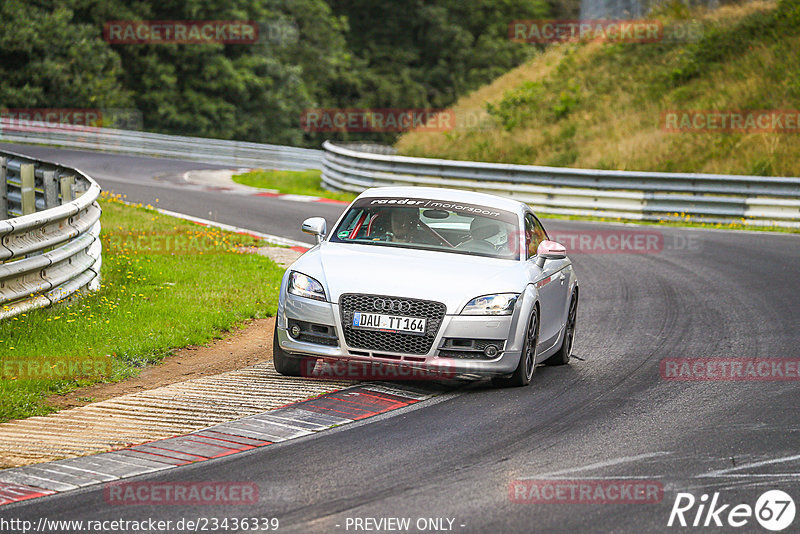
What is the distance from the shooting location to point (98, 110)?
156 ft

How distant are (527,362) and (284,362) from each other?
6.51 feet

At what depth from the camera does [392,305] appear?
26.4 ft

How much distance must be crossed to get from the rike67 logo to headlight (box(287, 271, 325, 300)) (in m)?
3.47

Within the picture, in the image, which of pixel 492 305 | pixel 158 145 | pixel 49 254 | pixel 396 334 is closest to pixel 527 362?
pixel 492 305

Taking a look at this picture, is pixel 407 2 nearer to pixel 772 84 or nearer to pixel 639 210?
pixel 772 84

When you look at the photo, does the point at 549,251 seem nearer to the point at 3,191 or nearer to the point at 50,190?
the point at 50,190

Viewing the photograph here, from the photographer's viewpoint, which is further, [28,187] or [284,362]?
[28,187]

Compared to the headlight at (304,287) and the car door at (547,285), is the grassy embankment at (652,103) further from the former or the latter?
the headlight at (304,287)

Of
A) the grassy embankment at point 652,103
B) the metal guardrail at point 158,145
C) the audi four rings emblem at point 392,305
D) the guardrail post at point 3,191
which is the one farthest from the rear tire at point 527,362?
the metal guardrail at point 158,145

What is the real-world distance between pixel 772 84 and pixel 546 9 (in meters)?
47.4

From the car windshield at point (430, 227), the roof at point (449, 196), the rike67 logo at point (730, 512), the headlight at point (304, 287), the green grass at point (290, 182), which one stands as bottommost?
the green grass at point (290, 182)

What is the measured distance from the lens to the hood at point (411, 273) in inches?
318

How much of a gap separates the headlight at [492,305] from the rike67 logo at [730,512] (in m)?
2.68

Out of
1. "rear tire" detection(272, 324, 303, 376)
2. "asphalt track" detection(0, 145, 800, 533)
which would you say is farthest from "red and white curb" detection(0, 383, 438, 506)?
"rear tire" detection(272, 324, 303, 376)
